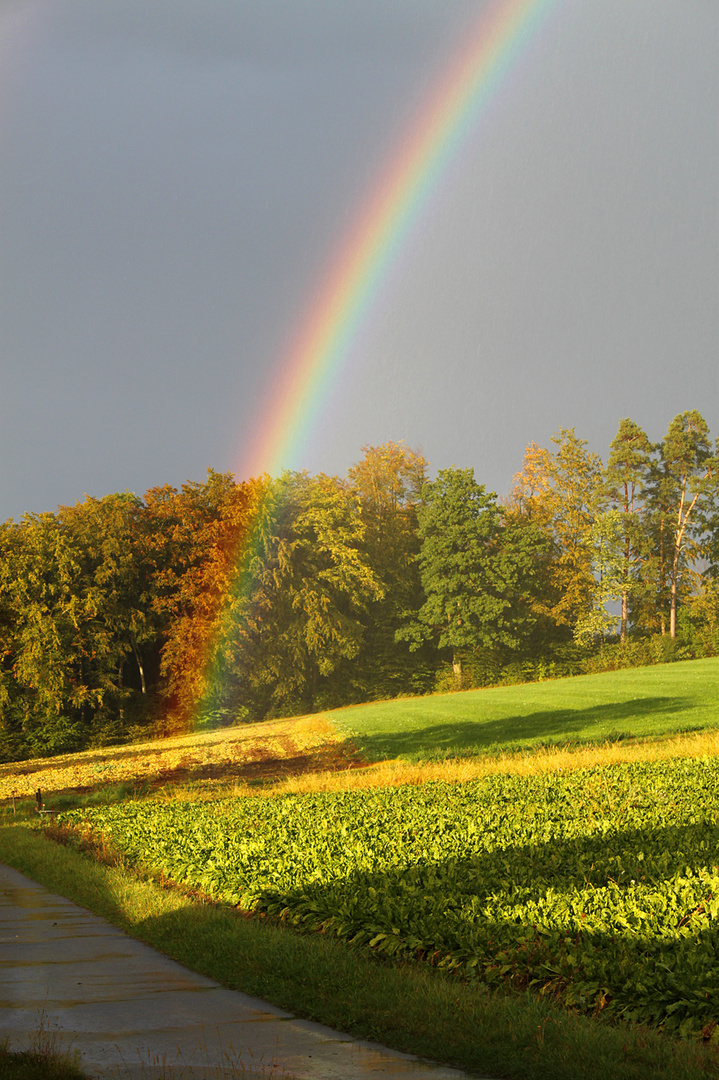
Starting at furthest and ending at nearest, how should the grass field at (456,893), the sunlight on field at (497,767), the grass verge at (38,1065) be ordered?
the sunlight on field at (497,767) < the grass field at (456,893) < the grass verge at (38,1065)

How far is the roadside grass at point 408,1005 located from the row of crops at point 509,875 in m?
0.36

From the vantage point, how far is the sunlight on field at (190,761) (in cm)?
2950

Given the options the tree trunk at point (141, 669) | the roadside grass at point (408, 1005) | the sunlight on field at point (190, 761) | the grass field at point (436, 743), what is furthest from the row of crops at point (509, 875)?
the tree trunk at point (141, 669)

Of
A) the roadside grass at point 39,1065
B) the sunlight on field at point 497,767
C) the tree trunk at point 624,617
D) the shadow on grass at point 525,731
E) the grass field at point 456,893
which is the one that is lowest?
the shadow on grass at point 525,731

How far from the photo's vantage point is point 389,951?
23.2 feet

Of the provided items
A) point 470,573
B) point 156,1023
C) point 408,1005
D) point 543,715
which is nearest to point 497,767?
point 543,715

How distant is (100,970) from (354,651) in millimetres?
51035

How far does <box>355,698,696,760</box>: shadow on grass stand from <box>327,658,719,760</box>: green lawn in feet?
0.12

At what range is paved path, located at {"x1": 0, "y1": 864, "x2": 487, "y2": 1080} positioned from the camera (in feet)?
15.9

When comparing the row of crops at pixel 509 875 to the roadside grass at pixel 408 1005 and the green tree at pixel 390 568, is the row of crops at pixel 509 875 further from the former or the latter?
the green tree at pixel 390 568

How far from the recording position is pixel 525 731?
1310 inches

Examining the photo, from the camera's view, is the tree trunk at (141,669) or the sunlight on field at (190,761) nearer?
the sunlight on field at (190,761)

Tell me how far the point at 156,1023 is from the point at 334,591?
56687mm

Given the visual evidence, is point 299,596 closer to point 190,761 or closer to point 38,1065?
point 190,761
